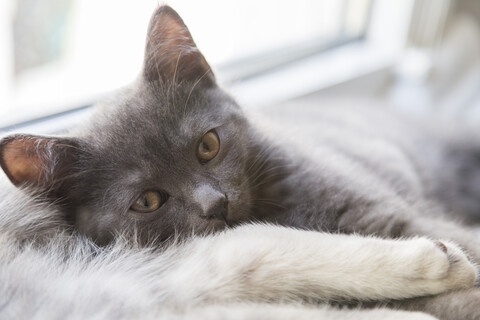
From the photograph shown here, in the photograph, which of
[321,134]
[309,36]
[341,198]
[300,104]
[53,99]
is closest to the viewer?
[341,198]

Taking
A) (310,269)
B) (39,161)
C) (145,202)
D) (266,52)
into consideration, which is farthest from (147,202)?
(266,52)

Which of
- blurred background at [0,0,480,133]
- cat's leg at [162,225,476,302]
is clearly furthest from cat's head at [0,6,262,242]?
blurred background at [0,0,480,133]

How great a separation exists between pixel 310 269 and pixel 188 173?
33cm

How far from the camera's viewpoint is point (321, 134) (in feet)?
5.57

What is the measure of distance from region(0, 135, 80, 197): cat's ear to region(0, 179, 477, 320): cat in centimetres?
4

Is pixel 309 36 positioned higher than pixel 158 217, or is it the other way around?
pixel 309 36

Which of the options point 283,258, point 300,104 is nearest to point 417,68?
point 300,104

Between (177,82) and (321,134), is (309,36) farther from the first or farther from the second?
(177,82)

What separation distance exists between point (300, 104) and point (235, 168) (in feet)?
2.68

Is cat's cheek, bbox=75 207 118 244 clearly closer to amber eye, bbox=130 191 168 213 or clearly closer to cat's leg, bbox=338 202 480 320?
amber eye, bbox=130 191 168 213

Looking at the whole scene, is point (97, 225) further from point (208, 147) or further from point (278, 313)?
point (278, 313)

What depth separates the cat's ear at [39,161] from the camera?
101cm

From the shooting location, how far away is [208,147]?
1195 mm

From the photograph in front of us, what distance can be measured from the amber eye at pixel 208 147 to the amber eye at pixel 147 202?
13 centimetres
